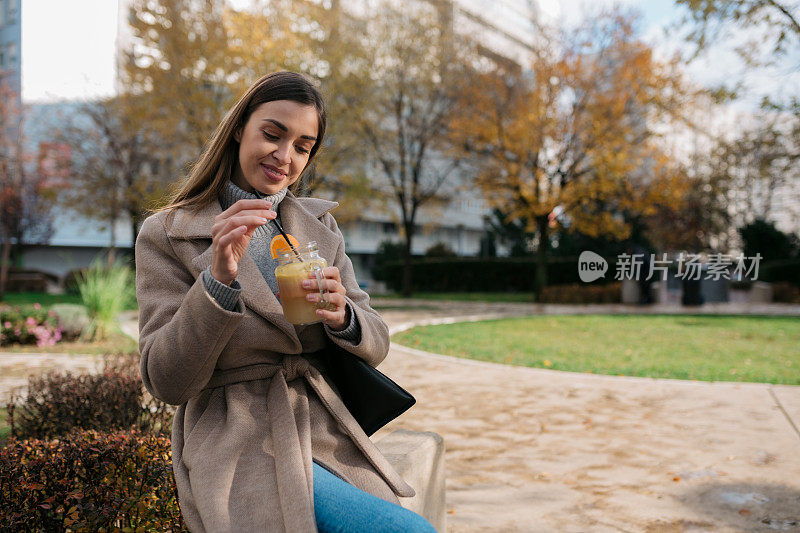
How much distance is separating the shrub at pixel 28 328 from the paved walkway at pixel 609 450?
19.5ft

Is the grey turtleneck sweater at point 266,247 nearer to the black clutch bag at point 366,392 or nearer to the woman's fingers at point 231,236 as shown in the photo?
the black clutch bag at point 366,392

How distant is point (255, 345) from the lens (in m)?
1.81

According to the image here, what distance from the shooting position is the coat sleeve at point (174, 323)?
63.7 inches

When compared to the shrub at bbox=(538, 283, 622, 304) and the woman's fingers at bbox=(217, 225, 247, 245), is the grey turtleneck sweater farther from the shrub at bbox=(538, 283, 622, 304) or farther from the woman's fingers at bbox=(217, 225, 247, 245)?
the shrub at bbox=(538, 283, 622, 304)

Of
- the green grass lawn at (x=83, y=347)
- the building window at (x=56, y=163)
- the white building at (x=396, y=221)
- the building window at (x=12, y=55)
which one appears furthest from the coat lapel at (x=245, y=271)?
the building window at (x=12, y=55)

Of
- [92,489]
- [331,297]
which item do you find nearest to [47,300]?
[92,489]

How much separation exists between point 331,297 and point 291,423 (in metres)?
0.35

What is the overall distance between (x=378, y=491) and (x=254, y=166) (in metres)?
0.99

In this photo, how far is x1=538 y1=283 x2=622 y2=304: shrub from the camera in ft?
70.3

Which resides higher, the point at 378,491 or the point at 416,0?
the point at 416,0

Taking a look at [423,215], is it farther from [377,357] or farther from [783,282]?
[377,357]

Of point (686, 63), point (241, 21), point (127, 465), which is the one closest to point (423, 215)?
point (241, 21)

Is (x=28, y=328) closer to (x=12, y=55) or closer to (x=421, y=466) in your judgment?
(x=421, y=466)

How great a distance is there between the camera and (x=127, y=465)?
94.0 inches
